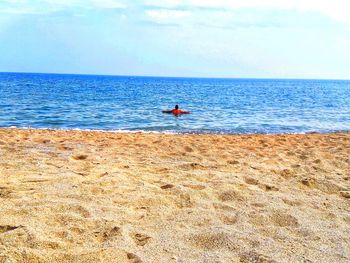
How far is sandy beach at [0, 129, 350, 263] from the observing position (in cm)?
380

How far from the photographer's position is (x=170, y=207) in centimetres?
499

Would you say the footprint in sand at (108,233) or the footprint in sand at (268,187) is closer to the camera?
the footprint in sand at (108,233)

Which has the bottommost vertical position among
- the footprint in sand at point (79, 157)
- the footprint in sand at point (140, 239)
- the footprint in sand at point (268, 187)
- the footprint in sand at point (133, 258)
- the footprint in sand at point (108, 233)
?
the footprint in sand at point (79, 157)

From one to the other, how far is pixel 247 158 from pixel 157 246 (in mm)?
4822

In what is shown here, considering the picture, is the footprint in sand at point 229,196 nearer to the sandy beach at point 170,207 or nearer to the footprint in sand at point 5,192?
the sandy beach at point 170,207

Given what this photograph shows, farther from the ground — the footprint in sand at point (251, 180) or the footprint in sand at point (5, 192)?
the footprint in sand at point (5, 192)

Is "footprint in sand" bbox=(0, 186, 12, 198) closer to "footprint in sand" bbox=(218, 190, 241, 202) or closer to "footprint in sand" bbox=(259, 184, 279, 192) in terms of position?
"footprint in sand" bbox=(218, 190, 241, 202)

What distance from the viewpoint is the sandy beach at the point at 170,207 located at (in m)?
3.80

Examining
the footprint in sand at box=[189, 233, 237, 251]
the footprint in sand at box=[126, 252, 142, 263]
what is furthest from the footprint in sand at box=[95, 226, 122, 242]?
the footprint in sand at box=[189, 233, 237, 251]

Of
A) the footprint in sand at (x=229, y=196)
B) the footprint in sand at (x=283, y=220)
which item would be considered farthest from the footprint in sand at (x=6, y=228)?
the footprint in sand at (x=283, y=220)

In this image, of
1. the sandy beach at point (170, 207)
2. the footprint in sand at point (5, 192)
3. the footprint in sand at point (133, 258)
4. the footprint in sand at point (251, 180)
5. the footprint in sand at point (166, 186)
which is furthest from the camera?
the footprint in sand at point (251, 180)

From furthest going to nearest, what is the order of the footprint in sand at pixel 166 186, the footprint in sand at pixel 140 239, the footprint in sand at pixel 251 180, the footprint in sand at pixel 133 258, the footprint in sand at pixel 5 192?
the footprint in sand at pixel 251 180 → the footprint in sand at pixel 166 186 → the footprint in sand at pixel 5 192 → the footprint in sand at pixel 140 239 → the footprint in sand at pixel 133 258

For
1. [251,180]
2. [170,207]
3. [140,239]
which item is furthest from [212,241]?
[251,180]

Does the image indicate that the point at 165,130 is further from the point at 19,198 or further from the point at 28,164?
Result: the point at 19,198
